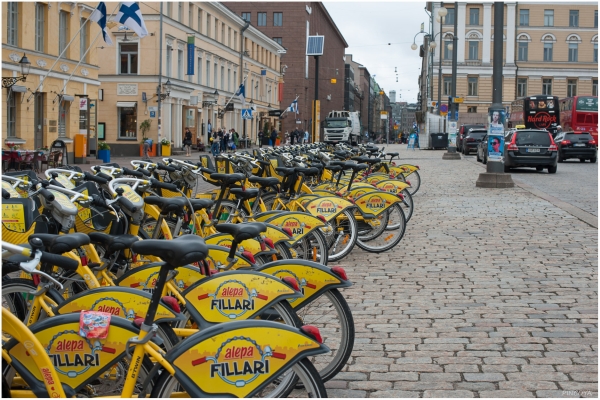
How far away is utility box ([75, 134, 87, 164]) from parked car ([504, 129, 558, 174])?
1525 cm

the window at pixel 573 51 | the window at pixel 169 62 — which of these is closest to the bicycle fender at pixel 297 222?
the window at pixel 169 62

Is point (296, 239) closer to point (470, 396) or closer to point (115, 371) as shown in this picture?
point (470, 396)

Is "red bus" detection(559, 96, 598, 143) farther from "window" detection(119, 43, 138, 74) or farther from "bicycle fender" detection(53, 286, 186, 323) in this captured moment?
"bicycle fender" detection(53, 286, 186, 323)

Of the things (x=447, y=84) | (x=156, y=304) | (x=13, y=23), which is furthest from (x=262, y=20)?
(x=156, y=304)

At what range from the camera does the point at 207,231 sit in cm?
676

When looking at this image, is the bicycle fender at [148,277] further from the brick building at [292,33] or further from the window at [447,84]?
the brick building at [292,33]

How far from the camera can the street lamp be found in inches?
1031

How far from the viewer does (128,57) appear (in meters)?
46.0

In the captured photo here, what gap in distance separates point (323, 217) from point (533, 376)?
375cm

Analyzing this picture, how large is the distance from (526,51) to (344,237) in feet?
281

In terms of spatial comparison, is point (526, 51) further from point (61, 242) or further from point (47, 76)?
point (61, 242)

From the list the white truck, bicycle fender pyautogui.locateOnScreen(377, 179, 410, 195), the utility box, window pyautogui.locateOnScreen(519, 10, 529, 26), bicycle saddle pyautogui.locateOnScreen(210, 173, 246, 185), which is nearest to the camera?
bicycle saddle pyautogui.locateOnScreen(210, 173, 246, 185)

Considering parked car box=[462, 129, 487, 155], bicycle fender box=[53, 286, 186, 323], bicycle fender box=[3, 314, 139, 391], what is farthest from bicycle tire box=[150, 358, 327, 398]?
parked car box=[462, 129, 487, 155]

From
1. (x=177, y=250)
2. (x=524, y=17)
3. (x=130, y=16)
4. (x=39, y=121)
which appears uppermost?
(x=524, y=17)
